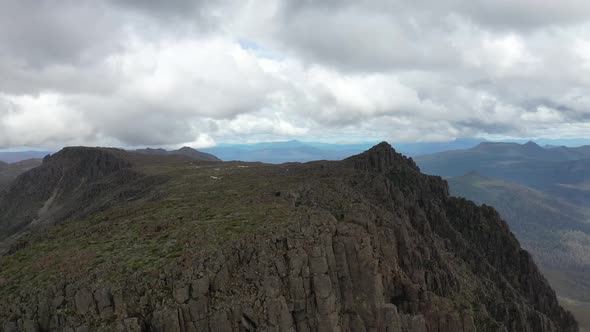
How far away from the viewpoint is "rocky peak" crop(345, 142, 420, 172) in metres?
112

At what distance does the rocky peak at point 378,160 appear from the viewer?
367ft

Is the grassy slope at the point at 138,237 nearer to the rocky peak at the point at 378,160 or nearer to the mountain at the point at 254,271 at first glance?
the mountain at the point at 254,271

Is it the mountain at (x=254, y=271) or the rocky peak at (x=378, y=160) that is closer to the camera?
the mountain at (x=254, y=271)

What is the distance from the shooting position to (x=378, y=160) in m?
115

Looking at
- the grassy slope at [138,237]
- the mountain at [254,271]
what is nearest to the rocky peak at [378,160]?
the mountain at [254,271]

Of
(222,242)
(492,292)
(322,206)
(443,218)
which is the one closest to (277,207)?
(322,206)

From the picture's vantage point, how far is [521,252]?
379 ft

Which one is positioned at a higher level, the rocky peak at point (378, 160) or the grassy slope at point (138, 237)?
the rocky peak at point (378, 160)

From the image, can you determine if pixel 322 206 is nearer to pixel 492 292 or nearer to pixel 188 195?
pixel 188 195

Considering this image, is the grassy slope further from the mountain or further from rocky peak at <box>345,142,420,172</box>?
rocky peak at <box>345,142,420,172</box>

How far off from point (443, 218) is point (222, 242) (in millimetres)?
76155

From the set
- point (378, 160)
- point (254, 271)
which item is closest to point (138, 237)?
point (254, 271)

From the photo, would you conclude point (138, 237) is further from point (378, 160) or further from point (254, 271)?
point (378, 160)

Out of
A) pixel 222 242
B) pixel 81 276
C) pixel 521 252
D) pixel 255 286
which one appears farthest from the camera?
pixel 521 252
